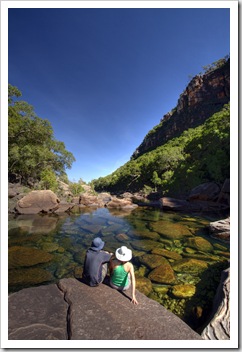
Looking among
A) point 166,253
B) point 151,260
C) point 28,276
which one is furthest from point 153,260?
point 28,276

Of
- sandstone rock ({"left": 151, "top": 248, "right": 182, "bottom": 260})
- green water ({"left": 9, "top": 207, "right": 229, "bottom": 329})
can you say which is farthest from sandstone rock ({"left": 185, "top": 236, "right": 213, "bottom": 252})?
sandstone rock ({"left": 151, "top": 248, "right": 182, "bottom": 260})

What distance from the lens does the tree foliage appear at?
19.5 metres

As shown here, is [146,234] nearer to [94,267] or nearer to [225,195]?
[94,267]

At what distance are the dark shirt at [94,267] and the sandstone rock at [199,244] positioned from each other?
16.4 feet

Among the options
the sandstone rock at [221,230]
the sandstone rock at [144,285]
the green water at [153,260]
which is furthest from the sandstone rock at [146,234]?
the sandstone rock at [144,285]

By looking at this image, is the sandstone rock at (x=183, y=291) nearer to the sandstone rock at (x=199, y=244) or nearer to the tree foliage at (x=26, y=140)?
the sandstone rock at (x=199, y=244)

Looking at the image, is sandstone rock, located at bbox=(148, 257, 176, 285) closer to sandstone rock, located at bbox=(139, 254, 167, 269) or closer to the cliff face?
sandstone rock, located at bbox=(139, 254, 167, 269)

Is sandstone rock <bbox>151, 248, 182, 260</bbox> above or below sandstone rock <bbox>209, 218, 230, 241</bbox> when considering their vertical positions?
below

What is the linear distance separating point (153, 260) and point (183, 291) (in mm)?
1660

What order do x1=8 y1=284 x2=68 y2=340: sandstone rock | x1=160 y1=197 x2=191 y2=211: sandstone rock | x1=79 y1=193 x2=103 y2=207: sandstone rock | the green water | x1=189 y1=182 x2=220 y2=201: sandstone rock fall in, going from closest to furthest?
1. x1=8 y1=284 x2=68 y2=340: sandstone rock
2. the green water
3. x1=160 y1=197 x2=191 y2=211: sandstone rock
4. x1=189 y1=182 x2=220 y2=201: sandstone rock
5. x1=79 y1=193 x2=103 y2=207: sandstone rock

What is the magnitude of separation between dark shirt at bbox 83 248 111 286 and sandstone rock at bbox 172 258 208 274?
2980 mm

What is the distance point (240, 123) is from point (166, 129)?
80658mm

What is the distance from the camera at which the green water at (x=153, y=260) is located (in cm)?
402

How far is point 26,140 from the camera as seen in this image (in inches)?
880
